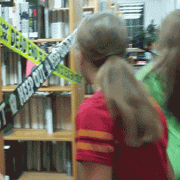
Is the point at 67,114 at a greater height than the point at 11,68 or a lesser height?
lesser

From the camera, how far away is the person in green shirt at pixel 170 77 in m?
1.04

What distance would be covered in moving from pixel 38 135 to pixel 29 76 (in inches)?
42.0

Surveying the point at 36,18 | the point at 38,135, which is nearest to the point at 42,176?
the point at 38,135

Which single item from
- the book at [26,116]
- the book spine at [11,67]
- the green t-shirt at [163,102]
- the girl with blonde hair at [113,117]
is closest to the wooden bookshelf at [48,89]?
the book spine at [11,67]

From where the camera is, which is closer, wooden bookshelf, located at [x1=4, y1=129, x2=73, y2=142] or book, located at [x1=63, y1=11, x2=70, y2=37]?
wooden bookshelf, located at [x1=4, y1=129, x2=73, y2=142]

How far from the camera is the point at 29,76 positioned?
3.43ft

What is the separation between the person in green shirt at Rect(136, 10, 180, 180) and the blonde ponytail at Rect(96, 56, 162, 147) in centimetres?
33

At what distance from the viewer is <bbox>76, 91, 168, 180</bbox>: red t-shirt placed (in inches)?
25.5

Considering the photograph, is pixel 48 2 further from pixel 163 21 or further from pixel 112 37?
pixel 112 37

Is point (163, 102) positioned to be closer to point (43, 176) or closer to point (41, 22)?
point (41, 22)

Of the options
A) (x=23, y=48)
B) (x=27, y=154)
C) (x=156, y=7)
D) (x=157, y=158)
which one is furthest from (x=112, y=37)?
(x=156, y=7)

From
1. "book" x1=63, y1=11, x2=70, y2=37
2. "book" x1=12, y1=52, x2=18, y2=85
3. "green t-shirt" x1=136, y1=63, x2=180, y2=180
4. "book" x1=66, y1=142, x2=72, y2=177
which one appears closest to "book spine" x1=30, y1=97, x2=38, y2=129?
"book" x1=12, y1=52, x2=18, y2=85

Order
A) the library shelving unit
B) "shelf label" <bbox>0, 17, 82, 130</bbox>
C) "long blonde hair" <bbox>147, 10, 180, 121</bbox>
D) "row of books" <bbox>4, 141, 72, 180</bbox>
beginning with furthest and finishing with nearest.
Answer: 1. "row of books" <bbox>4, 141, 72, 180</bbox>
2. the library shelving unit
3. "long blonde hair" <bbox>147, 10, 180, 121</bbox>
4. "shelf label" <bbox>0, 17, 82, 130</bbox>

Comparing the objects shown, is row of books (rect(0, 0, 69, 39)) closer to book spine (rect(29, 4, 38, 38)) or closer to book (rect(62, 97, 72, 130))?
book spine (rect(29, 4, 38, 38))
